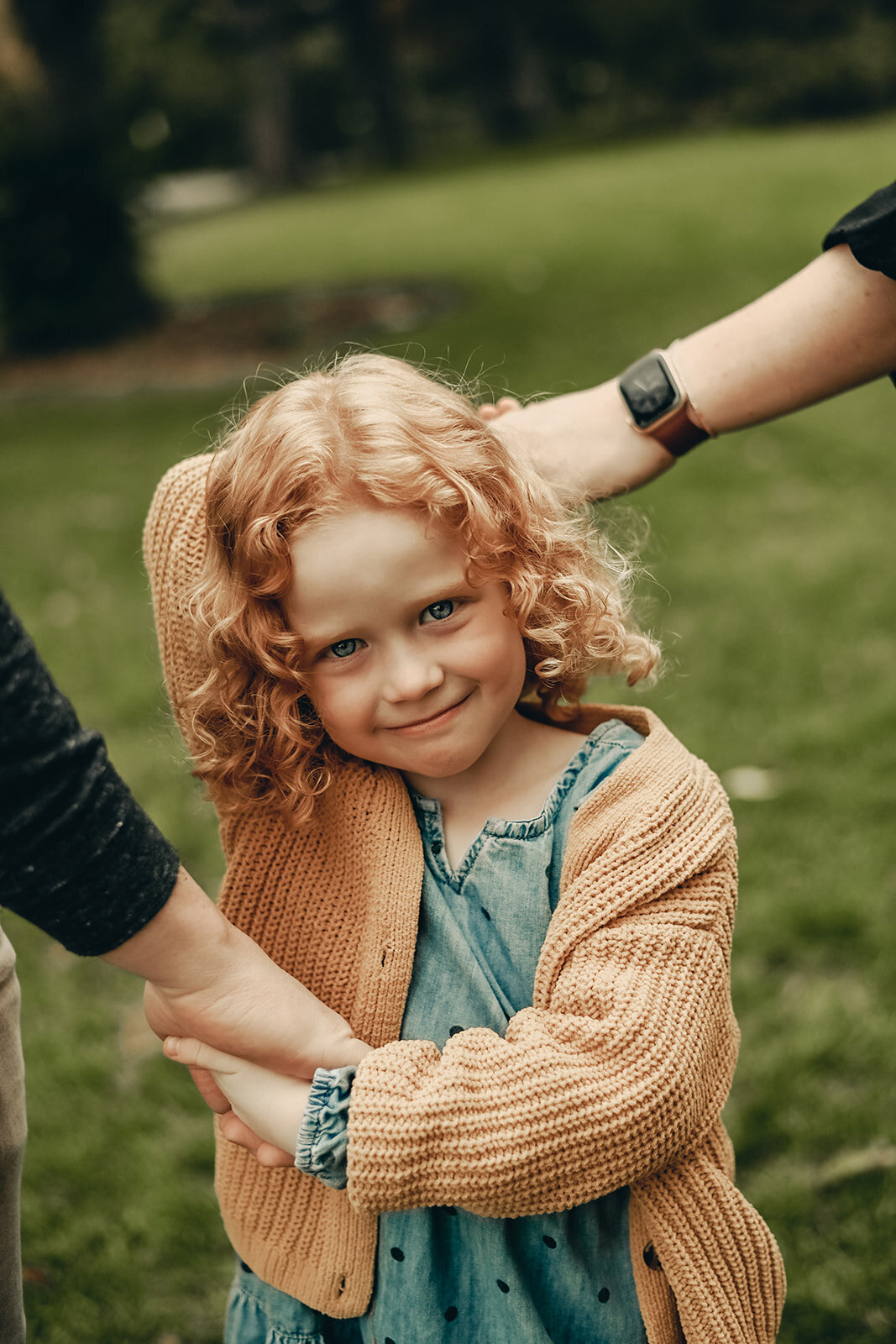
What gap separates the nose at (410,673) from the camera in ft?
4.72

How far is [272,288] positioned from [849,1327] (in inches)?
462

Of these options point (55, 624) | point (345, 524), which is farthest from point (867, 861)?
point (55, 624)

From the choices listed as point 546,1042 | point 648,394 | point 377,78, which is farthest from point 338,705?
point 377,78

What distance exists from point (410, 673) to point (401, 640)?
4cm

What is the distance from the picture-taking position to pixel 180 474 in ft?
5.79

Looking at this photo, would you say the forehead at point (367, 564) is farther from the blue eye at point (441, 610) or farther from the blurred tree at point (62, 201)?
the blurred tree at point (62, 201)

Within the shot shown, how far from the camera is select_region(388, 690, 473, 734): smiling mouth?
1.50 m

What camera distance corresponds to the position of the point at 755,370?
1.93 metres

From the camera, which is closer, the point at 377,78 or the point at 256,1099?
the point at 256,1099

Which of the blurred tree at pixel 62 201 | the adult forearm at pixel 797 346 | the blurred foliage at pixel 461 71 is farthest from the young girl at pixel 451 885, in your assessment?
the blurred foliage at pixel 461 71

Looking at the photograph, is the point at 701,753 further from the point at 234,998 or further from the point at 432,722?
the point at 234,998

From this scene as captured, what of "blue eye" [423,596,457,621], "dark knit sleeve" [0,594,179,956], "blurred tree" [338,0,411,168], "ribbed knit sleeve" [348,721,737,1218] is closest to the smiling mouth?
"blue eye" [423,596,457,621]

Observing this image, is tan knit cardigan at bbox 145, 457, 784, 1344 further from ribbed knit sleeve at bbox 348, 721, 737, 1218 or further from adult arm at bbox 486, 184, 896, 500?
adult arm at bbox 486, 184, 896, 500

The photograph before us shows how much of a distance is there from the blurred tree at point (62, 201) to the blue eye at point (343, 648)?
984 cm
